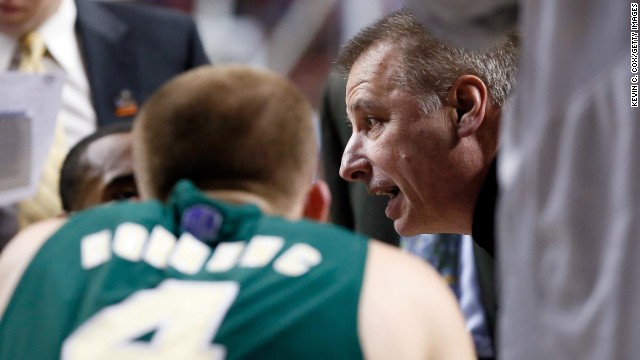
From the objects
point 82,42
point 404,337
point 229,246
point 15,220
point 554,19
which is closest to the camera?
point 554,19

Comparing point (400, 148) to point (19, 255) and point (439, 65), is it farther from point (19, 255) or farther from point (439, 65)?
point (19, 255)

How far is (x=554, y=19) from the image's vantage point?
1017 mm

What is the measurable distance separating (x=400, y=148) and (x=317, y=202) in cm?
41

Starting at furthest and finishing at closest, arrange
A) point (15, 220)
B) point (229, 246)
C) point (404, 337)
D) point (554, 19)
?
point (15, 220), point (229, 246), point (404, 337), point (554, 19)

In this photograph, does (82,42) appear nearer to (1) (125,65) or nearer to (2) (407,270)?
(1) (125,65)

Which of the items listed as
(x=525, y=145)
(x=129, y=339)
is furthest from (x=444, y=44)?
(x=525, y=145)

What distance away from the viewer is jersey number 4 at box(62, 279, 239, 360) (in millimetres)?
1668

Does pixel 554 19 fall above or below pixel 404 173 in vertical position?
above

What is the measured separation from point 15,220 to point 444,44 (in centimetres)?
143

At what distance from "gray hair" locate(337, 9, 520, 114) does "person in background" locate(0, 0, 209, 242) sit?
1383 mm

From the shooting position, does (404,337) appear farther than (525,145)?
Yes

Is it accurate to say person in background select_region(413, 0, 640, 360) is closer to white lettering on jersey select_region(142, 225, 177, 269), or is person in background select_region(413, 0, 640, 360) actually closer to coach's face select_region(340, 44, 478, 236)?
coach's face select_region(340, 44, 478, 236)

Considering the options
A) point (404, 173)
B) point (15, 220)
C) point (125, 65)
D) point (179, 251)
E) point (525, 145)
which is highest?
point (525, 145)

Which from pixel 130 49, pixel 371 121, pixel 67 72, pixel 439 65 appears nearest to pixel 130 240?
pixel 371 121
